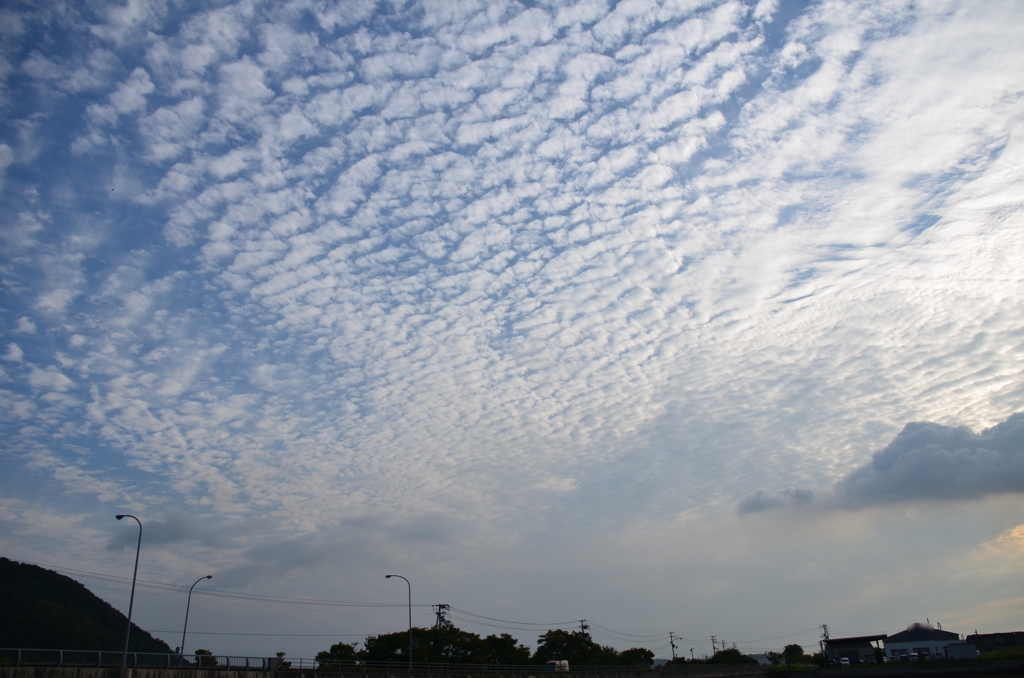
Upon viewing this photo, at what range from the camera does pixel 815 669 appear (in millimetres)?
108750

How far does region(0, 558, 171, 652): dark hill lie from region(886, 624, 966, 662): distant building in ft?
442

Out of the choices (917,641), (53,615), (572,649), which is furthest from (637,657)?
(53,615)

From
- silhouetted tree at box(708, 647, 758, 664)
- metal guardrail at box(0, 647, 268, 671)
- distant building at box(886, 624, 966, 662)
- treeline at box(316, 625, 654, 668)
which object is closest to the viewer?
metal guardrail at box(0, 647, 268, 671)

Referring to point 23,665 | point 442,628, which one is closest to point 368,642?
point 442,628

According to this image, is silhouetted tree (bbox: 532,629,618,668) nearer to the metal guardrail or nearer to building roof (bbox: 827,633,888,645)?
building roof (bbox: 827,633,888,645)

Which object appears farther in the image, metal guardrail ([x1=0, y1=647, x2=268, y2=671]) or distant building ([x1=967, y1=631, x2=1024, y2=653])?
distant building ([x1=967, y1=631, x2=1024, y2=653])

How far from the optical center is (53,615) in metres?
113

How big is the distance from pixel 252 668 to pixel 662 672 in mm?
73414

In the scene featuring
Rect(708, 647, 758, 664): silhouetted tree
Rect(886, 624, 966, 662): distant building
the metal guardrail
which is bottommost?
Rect(708, 647, 758, 664): silhouetted tree

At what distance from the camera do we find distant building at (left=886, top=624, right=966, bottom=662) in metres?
121

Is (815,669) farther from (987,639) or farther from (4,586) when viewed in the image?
(4,586)

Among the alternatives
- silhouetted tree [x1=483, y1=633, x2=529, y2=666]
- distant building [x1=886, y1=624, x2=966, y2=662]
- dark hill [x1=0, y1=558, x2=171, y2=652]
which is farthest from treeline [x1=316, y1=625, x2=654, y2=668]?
distant building [x1=886, y1=624, x2=966, y2=662]

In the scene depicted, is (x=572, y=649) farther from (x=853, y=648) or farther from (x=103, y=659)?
(x=103, y=659)

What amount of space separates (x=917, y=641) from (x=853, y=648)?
13.8 m
